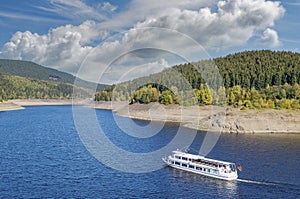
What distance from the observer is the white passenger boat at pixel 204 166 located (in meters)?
72.5

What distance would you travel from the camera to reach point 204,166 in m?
76.6

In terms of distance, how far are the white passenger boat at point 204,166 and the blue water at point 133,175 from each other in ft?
6.72

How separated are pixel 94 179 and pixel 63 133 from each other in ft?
226

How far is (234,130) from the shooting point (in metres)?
136

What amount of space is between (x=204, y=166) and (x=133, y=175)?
54.6 ft

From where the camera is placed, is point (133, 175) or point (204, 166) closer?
point (133, 175)

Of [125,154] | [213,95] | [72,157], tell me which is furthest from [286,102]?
[72,157]

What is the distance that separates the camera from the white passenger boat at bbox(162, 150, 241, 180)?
7246 cm

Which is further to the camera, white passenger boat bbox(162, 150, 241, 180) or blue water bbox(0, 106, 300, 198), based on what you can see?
Answer: white passenger boat bbox(162, 150, 241, 180)

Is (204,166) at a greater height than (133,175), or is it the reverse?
(204,166)

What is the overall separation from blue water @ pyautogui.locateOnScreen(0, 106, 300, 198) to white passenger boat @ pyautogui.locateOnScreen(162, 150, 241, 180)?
2.05 metres

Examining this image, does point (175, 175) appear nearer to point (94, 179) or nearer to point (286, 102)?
point (94, 179)

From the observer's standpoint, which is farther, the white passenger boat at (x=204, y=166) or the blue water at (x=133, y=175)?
the white passenger boat at (x=204, y=166)

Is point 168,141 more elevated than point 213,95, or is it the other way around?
point 213,95
